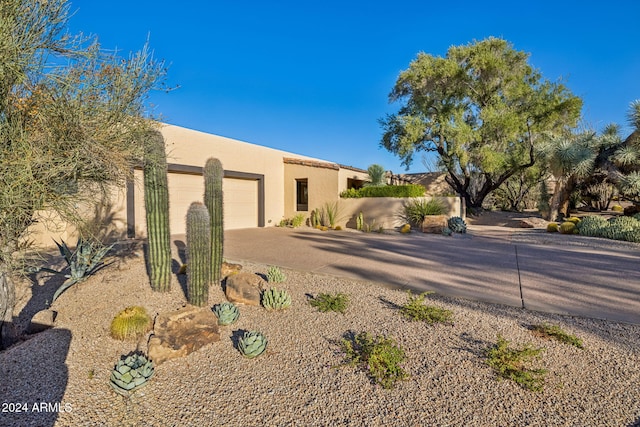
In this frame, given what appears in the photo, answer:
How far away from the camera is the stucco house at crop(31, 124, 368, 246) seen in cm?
950

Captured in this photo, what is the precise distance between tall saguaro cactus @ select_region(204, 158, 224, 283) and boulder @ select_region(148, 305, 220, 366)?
1.38m

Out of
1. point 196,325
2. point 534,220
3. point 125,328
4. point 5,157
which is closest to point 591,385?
point 196,325

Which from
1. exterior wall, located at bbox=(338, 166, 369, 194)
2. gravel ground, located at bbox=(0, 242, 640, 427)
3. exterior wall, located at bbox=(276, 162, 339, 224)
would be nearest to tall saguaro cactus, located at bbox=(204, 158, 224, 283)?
gravel ground, located at bbox=(0, 242, 640, 427)

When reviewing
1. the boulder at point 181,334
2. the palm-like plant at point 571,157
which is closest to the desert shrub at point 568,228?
the palm-like plant at point 571,157

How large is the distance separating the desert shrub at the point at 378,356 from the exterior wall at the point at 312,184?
1146cm

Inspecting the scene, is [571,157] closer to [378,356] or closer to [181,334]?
[378,356]

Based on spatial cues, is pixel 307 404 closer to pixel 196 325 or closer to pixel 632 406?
pixel 196 325

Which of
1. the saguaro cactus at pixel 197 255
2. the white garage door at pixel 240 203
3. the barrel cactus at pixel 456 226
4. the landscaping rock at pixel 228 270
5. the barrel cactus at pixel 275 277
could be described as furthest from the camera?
the white garage door at pixel 240 203

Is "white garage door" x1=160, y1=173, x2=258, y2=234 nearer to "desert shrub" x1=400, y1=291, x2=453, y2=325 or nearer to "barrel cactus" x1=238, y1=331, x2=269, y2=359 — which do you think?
"barrel cactus" x1=238, y1=331, x2=269, y2=359

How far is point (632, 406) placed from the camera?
2193 mm

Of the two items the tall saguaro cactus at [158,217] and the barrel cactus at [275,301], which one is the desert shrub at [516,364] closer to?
the barrel cactus at [275,301]

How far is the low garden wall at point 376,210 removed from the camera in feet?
43.9

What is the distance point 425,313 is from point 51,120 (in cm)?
452

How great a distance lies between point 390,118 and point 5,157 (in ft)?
57.9
